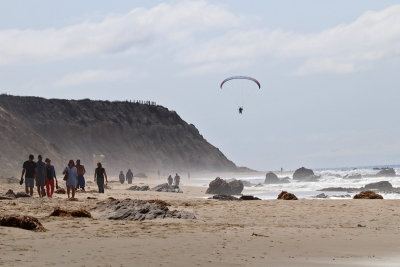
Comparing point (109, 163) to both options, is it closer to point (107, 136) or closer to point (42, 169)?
point (107, 136)

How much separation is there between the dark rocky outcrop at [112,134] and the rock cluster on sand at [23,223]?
67227mm

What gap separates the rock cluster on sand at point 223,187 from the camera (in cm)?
3603

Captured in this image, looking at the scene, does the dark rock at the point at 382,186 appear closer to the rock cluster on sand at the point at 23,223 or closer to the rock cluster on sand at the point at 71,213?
the rock cluster on sand at the point at 71,213

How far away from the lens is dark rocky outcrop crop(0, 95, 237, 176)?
103 metres

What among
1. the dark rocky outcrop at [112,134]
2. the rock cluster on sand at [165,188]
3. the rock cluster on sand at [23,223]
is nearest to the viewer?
the rock cluster on sand at [23,223]

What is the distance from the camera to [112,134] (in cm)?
12006

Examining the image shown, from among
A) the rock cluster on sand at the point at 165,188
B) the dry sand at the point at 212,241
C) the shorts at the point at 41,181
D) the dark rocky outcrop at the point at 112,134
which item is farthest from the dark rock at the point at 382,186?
the dark rocky outcrop at the point at 112,134

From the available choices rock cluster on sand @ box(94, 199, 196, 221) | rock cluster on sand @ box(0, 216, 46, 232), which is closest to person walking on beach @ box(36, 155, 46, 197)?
rock cluster on sand @ box(94, 199, 196, 221)

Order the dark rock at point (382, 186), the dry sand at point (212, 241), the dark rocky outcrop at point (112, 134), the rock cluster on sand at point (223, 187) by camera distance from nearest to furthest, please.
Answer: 1. the dry sand at point (212, 241)
2. the rock cluster on sand at point (223, 187)
3. the dark rock at point (382, 186)
4. the dark rocky outcrop at point (112, 134)

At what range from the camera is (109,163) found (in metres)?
112

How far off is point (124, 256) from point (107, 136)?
111 metres

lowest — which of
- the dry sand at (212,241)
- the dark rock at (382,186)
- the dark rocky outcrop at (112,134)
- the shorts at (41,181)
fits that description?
the dry sand at (212,241)

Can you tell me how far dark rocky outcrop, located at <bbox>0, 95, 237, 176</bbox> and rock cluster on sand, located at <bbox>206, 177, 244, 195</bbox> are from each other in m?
44.0

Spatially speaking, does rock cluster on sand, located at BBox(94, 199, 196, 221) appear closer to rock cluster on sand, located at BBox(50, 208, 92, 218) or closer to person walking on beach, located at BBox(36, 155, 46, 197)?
rock cluster on sand, located at BBox(50, 208, 92, 218)
